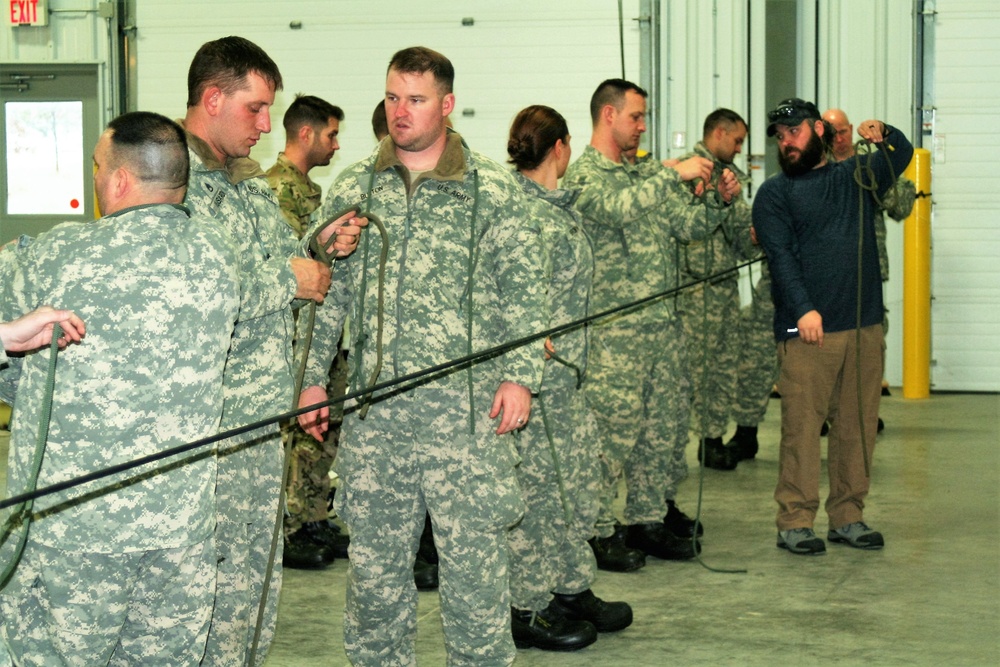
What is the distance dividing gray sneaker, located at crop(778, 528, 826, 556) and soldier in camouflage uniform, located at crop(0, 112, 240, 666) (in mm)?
3503

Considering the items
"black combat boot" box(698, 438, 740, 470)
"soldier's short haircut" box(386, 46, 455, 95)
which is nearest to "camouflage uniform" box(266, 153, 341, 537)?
"soldier's short haircut" box(386, 46, 455, 95)

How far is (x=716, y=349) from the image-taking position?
24.9 ft

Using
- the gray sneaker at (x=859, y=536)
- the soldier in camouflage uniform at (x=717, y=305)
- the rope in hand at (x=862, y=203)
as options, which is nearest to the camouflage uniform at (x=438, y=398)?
the rope in hand at (x=862, y=203)

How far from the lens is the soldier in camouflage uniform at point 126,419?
2.55 m

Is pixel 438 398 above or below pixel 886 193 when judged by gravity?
below

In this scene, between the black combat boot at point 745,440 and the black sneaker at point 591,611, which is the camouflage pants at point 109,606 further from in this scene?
the black combat boot at point 745,440

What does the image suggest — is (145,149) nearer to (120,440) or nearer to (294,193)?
(120,440)

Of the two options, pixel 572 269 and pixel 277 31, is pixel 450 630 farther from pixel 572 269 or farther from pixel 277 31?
pixel 277 31

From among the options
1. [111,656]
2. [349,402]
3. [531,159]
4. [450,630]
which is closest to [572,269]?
[531,159]

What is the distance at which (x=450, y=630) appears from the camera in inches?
138

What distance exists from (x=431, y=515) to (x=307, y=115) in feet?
9.69

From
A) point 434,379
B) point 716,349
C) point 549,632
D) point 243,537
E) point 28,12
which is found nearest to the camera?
point 243,537

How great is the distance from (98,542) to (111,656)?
29 cm

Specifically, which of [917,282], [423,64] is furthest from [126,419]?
[917,282]
